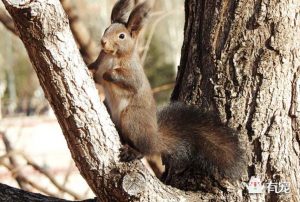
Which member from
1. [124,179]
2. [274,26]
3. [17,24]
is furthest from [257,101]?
[17,24]

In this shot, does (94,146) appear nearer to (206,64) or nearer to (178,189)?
(178,189)

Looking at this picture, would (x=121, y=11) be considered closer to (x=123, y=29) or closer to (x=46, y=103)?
(x=123, y=29)

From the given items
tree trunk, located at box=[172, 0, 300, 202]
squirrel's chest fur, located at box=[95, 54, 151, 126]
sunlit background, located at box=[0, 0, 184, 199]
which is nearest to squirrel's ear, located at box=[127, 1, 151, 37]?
squirrel's chest fur, located at box=[95, 54, 151, 126]

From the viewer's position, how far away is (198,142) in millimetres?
2680

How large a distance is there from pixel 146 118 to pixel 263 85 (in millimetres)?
481

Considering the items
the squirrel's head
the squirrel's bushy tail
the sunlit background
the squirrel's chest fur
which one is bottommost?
the sunlit background

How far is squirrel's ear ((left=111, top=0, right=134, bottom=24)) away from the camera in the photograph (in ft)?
9.04

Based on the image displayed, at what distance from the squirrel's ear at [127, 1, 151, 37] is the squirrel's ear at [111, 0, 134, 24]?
0.21 feet

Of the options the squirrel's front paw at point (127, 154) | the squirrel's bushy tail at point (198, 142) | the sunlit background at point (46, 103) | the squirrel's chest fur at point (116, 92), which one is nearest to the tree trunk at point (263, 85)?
the squirrel's bushy tail at point (198, 142)

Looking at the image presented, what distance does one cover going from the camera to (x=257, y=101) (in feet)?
8.43

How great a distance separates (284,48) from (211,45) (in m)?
0.30

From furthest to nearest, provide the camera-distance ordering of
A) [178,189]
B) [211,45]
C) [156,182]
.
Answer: [211,45] < [178,189] < [156,182]

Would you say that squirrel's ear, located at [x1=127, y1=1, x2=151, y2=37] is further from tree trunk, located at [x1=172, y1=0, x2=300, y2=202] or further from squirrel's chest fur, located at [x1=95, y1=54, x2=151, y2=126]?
tree trunk, located at [x1=172, y1=0, x2=300, y2=202]

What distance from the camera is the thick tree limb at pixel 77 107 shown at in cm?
186
